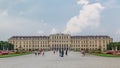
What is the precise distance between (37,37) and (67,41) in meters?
16.7

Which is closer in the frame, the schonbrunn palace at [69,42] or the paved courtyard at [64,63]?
the paved courtyard at [64,63]

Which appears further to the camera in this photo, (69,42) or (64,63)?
(69,42)

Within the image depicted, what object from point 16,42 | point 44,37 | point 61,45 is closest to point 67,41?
point 61,45

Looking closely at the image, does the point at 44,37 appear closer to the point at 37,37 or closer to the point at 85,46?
the point at 37,37

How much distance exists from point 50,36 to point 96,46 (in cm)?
2294

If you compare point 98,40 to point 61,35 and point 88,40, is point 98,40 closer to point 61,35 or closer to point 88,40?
point 88,40

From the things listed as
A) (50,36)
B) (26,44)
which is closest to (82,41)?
Answer: (50,36)

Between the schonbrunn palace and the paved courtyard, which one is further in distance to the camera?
the schonbrunn palace

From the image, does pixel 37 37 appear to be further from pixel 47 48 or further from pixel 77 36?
pixel 77 36

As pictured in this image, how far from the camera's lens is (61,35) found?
155 m

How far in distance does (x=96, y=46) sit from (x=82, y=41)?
7.25m

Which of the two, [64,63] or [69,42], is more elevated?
[69,42]

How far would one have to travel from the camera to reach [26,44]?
16325cm

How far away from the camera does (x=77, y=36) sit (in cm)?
16412
